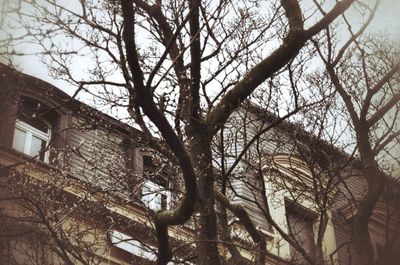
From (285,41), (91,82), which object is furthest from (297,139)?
(91,82)

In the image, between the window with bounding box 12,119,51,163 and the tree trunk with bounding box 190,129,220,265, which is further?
the window with bounding box 12,119,51,163

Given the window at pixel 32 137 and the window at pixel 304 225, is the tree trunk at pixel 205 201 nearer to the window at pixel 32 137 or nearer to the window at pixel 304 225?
the window at pixel 32 137

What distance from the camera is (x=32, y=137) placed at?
20.2 ft

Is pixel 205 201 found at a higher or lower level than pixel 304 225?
lower

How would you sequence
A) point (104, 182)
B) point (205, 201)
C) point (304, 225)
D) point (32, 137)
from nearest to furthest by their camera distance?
point (205, 201) → point (104, 182) → point (32, 137) → point (304, 225)

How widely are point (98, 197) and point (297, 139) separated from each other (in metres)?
2.03

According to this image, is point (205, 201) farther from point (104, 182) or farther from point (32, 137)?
point (32, 137)

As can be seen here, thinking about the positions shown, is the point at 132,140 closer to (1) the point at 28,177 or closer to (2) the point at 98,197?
(2) the point at 98,197

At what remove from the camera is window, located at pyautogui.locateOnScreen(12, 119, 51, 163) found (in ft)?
19.8

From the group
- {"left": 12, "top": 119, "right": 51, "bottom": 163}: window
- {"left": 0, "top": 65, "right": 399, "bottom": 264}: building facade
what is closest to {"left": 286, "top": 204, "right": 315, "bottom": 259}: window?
{"left": 0, "top": 65, "right": 399, "bottom": 264}: building facade

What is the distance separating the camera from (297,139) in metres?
6.29

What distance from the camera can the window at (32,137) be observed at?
6.03 metres

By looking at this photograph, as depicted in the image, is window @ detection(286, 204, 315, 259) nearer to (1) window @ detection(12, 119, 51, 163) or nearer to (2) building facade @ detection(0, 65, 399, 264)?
(2) building facade @ detection(0, 65, 399, 264)

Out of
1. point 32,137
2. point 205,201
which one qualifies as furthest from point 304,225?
point 205,201
